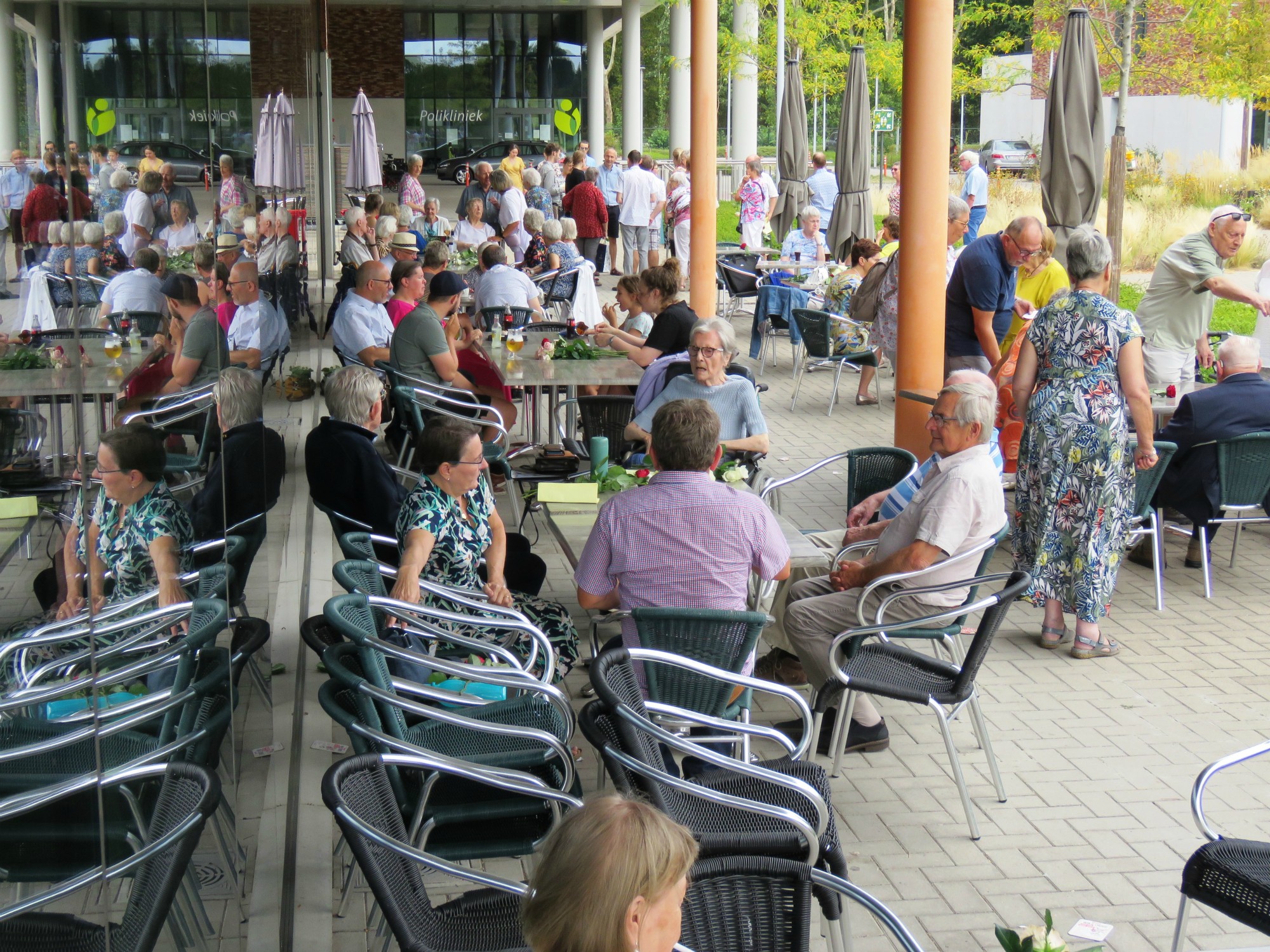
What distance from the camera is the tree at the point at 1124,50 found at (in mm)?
12625

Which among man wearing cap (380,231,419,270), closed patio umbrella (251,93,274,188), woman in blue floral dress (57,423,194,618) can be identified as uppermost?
closed patio umbrella (251,93,274,188)

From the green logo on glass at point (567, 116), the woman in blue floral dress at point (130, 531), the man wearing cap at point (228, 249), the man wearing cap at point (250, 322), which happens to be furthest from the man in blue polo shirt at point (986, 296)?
the green logo on glass at point (567, 116)

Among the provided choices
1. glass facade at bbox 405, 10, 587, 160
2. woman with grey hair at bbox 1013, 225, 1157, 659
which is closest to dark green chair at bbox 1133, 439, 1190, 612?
woman with grey hair at bbox 1013, 225, 1157, 659

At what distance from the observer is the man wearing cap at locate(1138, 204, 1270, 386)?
24.5 feet

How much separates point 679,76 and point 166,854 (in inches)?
1057

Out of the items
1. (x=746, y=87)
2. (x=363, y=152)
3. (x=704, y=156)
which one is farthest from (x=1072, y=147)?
(x=746, y=87)

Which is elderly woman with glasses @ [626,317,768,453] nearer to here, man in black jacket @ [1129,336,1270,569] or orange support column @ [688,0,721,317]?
man in black jacket @ [1129,336,1270,569]

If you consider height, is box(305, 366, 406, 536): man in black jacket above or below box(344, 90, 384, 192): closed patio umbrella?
below

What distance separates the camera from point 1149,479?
636cm

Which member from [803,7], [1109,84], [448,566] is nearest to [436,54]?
[803,7]

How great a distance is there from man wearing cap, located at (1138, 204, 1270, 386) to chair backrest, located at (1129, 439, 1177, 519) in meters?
1.37

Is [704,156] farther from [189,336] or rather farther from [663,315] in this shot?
[189,336]

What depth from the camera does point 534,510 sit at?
741 cm

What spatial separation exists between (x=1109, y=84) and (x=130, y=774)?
2058 centimetres
